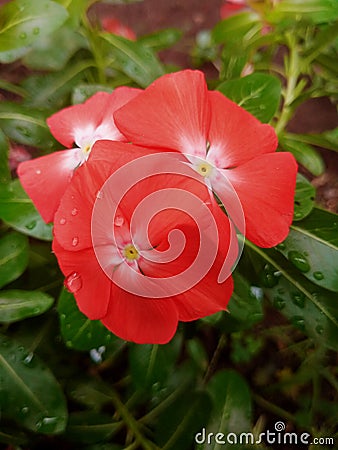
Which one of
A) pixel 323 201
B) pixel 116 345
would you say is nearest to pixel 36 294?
pixel 116 345

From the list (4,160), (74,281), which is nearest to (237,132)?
(74,281)

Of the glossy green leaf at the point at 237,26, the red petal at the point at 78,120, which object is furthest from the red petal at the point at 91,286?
the glossy green leaf at the point at 237,26

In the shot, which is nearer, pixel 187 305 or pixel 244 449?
pixel 187 305

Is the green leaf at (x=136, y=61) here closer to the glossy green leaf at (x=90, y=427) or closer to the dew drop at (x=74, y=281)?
the dew drop at (x=74, y=281)

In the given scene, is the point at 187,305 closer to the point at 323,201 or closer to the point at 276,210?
the point at 276,210

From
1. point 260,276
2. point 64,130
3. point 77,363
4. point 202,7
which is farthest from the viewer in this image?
point 202,7

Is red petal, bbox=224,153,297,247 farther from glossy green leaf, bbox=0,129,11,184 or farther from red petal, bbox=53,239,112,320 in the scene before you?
glossy green leaf, bbox=0,129,11,184
